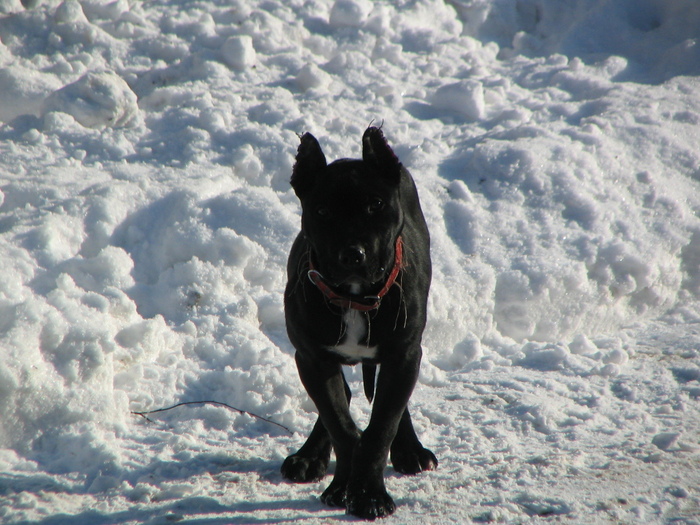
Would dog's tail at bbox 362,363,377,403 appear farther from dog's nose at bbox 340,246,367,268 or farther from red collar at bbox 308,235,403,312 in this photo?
dog's nose at bbox 340,246,367,268

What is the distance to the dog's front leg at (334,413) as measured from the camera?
Answer: 3084 millimetres

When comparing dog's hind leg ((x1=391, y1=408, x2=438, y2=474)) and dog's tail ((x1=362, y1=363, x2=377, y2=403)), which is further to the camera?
dog's tail ((x1=362, y1=363, x2=377, y2=403))

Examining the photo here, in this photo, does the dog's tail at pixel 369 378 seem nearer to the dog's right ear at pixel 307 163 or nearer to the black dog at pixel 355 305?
the black dog at pixel 355 305

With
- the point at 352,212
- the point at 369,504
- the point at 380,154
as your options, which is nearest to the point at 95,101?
the point at 380,154

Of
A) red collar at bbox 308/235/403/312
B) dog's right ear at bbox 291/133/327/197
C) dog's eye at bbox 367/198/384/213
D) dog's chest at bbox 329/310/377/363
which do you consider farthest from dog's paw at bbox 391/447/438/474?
dog's right ear at bbox 291/133/327/197

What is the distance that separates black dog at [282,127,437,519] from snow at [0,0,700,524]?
0.25 m

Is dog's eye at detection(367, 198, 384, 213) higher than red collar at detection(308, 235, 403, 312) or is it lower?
higher

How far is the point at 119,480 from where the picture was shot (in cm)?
315

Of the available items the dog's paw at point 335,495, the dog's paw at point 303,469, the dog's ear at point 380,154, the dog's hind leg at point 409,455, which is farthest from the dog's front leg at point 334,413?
the dog's ear at point 380,154

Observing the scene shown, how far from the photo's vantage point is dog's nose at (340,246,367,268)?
2.75 metres

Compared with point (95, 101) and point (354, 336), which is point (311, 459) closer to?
point (354, 336)

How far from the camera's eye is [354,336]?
306cm

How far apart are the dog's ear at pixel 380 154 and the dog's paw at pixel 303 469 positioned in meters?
1.47

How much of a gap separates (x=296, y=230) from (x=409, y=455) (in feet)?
7.29
